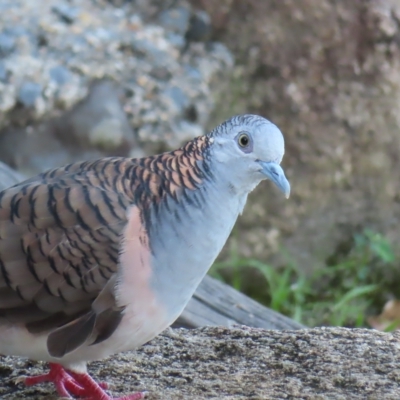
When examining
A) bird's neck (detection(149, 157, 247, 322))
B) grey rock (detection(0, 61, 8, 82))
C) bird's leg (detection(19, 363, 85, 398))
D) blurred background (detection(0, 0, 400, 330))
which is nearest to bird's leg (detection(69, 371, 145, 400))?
bird's leg (detection(19, 363, 85, 398))

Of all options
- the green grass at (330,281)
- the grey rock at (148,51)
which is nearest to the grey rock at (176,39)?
the grey rock at (148,51)

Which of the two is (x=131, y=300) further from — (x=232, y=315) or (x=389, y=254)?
(x=389, y=254)

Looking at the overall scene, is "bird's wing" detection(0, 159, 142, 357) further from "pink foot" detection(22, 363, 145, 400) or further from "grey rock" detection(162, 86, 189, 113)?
"grey rock" detection(162, 86, 189, 113)

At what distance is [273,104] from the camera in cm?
473

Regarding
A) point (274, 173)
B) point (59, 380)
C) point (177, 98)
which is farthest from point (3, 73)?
point (274, 173)

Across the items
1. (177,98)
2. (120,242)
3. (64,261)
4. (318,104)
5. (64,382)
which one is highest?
(318,104)

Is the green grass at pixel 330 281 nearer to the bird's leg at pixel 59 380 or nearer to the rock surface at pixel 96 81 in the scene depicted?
the rock surface at pixel 96 81

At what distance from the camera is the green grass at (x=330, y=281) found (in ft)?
15.0

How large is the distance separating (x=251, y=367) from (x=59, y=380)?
2.11 ft

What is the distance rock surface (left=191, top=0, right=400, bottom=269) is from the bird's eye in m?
2.62

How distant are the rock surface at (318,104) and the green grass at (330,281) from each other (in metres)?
0.10

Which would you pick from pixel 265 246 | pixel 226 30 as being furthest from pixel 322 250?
pixel 226 30

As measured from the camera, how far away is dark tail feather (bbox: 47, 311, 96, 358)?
210 cm

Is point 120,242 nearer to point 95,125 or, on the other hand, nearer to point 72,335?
point 72,335
